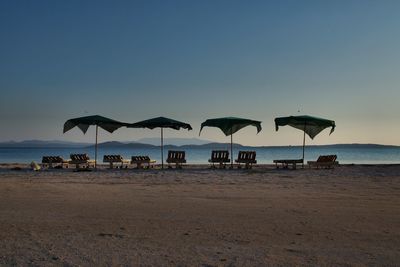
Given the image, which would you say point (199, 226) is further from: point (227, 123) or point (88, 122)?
point (88, 122)

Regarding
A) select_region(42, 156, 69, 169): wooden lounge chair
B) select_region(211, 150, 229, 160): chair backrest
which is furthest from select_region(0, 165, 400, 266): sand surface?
select_region(42, 156, 69, 169): wooden lounge chair

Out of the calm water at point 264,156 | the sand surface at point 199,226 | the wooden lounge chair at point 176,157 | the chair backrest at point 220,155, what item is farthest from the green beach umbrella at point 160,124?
the calm water at point 264,156

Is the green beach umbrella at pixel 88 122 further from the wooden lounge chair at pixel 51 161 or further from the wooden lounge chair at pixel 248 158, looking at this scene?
the wooden lounge chair at pixel 248 158

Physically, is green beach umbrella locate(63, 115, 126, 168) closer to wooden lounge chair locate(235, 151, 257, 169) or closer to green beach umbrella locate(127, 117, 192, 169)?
green beach umbrella locate(127, 117, 192, 169)

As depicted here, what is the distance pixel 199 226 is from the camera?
6.02 m

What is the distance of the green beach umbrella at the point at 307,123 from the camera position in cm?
1692

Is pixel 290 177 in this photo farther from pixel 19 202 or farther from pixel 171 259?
pixel 171 259

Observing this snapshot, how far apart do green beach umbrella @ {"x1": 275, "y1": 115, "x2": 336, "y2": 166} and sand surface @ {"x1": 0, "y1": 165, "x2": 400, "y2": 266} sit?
6638 millimetres

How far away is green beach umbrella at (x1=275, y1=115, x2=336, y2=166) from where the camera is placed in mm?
16922

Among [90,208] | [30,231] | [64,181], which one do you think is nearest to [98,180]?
[64,181]

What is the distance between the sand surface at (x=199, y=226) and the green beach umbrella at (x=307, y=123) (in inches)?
261

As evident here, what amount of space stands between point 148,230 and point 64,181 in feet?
23.1

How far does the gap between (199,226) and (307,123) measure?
1241 centimetres

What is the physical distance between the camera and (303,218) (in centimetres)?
658
